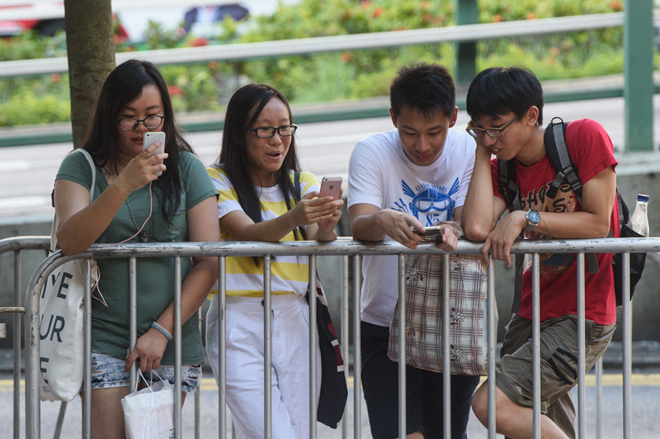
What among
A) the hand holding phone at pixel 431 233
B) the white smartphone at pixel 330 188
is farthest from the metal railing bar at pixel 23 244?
the hand holding phone at pixel 431 233

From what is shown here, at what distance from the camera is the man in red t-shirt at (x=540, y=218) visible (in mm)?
3031

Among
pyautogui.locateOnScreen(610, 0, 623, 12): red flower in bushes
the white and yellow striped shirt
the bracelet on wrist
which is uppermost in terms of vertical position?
pyautogui.locateOnScreen(610, 0, 623, 12): red flower in bushes

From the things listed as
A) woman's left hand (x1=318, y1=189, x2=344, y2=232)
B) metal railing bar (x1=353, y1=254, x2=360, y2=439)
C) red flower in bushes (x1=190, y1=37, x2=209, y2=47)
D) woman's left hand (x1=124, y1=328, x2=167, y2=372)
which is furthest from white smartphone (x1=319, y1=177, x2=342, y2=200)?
red flower in bushes (x1=190, y1=37, x2=209, y2=47)

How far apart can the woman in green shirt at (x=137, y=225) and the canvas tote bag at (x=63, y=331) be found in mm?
77

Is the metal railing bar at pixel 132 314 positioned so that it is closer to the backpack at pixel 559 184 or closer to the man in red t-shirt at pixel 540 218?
the man in red t-shirt at pixel 540 218

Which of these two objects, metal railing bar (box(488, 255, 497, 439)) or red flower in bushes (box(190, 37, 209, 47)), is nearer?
metal railing bar (box(488, 255, 497, 439))

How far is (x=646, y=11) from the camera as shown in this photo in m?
6.47

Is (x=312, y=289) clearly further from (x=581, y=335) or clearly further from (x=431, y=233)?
(x=581, y=335)

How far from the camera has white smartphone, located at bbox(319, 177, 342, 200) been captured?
289 centimetres

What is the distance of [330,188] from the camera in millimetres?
2914

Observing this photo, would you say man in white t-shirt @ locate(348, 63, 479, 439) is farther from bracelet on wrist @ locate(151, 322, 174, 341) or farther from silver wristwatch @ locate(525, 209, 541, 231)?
bracelet on wrist @ locate(151, 322, 174, 341)

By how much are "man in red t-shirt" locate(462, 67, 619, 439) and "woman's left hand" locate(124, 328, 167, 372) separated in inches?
50.9

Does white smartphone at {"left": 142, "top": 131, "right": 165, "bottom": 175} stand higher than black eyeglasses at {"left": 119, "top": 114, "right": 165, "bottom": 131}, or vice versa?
black eyeglasses at {"left": 119, "top": 114, "right": 165, "bottom": 131}

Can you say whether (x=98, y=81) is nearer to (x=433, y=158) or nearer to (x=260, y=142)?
(x=260, y=142)
